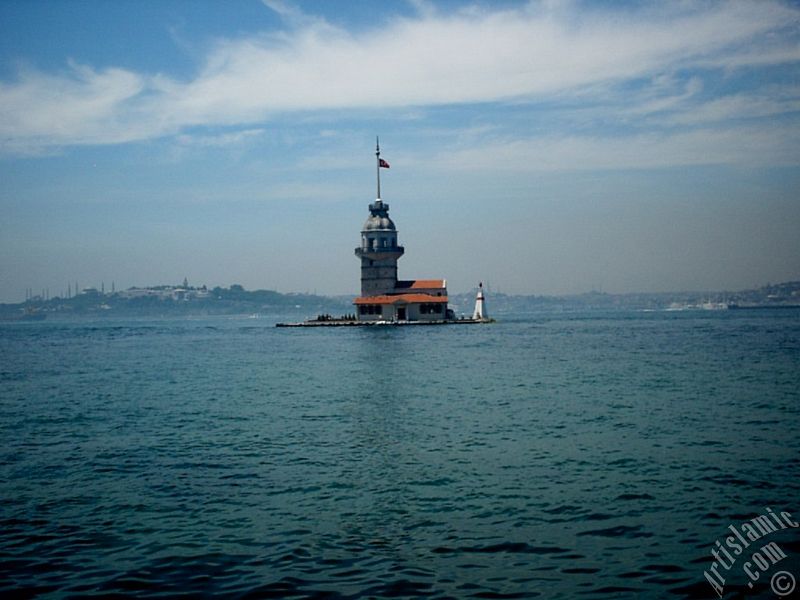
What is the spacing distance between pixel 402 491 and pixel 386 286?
96337 millimetres

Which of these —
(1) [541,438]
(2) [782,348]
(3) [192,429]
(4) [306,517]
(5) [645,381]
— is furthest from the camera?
(2) [782,348]

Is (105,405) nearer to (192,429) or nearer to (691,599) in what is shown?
(192,429)

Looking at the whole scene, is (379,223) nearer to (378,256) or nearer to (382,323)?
(378,256)

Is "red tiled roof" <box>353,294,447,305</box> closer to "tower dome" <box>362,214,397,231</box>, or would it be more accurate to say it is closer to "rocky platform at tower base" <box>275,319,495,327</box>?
"rocky platform at tower base" <box>275,319,495,327</box>

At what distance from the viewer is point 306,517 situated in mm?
12781

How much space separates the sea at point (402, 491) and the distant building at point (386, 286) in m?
73.9

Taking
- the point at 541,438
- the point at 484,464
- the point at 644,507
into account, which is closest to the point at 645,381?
the point at 541,438

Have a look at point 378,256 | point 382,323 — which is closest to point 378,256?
point 378,256

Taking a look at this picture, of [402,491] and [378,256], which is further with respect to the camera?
[378,256]

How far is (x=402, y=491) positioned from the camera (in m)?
14.5

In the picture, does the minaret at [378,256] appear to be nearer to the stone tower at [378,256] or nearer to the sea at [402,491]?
the stone tower at [378,256]

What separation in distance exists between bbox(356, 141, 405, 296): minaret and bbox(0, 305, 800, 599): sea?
79041mm

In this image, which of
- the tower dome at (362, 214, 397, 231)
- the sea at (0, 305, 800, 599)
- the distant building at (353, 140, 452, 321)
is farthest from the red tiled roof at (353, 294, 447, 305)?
the sea at (0, 305, 800, 599)

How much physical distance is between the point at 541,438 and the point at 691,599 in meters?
10.4
